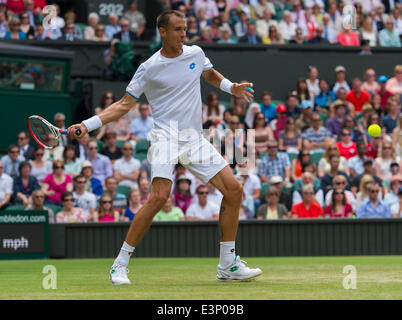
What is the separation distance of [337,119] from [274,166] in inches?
95.1

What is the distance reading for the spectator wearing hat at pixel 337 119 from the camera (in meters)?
17.9

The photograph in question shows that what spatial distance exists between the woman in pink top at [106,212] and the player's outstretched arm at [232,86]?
655 centimetres

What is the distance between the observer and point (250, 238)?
14.2 m

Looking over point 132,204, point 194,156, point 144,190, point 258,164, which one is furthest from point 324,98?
point 194,156

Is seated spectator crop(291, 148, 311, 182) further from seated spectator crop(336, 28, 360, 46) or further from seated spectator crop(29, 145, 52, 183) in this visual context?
seated spectator crop(336, 28, 360, 46)

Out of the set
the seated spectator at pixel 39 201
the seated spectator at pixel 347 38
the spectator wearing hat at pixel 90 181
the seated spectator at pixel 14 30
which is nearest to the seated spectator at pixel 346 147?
the spectator wearing hat at pixel 90 181

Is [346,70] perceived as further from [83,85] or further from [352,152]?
[83,85]

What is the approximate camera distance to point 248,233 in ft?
46.5

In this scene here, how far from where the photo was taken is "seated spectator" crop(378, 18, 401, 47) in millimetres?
21766

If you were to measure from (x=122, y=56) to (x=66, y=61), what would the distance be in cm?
122

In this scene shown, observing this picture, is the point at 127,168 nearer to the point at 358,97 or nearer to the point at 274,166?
the point at 274,166

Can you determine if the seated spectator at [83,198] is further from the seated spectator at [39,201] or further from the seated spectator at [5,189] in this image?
the seated spectator at [5,189]

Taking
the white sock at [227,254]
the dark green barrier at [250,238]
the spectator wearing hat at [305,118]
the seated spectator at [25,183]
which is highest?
the spectator wearing hat at [305,118]
